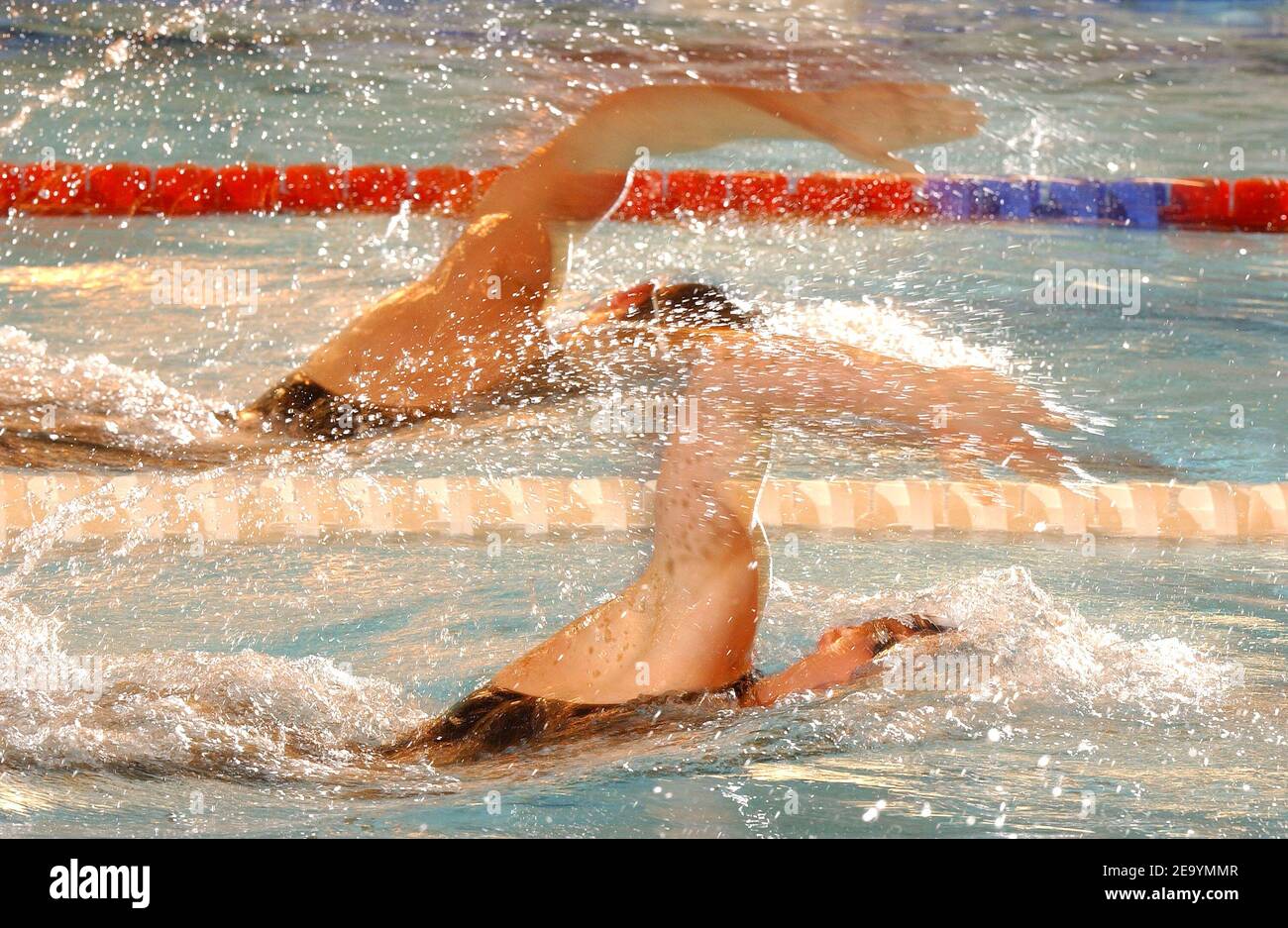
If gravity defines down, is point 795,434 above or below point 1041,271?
below

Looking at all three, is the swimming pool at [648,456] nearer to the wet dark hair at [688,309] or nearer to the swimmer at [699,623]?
the swimmer at [699,623]

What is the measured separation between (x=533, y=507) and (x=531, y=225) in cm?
83

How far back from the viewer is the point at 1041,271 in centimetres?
383

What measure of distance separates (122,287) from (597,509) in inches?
65.3

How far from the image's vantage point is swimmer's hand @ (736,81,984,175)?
6.59ft

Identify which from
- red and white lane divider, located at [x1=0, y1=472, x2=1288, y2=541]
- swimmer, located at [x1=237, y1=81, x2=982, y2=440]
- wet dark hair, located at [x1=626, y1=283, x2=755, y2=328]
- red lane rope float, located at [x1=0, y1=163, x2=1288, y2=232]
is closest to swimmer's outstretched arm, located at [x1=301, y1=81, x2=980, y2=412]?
swimmer, located at [x1=237, y1=81, x2=982, y2=440]

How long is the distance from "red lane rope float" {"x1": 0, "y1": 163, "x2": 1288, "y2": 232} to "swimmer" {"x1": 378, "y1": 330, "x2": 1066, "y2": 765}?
75.0 inches

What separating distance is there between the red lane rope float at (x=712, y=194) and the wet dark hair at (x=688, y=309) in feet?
5.08

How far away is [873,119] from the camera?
2080 mm

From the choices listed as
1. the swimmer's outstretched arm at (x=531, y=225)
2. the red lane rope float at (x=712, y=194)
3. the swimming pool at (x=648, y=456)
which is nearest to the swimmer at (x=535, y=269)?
the swimmer's outstretched arm at (x=531, y=225)

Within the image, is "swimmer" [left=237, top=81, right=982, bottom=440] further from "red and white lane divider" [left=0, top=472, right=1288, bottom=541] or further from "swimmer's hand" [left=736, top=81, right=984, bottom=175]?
"red and white lane divider" [left=0, top=472, right=1288, bottom=541]

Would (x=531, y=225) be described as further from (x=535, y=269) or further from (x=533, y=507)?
(x=533, y=507)
